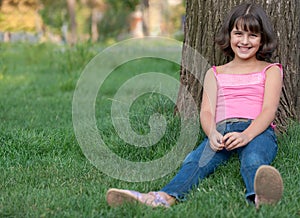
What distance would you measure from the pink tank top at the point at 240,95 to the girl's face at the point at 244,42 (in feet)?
0.41

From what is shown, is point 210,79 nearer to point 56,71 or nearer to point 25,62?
point 56,71

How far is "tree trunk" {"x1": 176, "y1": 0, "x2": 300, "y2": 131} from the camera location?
11.7 feet

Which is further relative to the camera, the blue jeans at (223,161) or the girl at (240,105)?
the girl at (240,105)

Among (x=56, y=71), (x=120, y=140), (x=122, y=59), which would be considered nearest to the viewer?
(x=120, y=140)

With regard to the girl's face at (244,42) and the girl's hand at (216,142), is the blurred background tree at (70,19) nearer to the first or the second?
the girl's face at (244,42)

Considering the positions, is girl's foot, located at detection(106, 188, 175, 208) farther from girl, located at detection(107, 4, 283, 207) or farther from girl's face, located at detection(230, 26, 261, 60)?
girl's face, located at detection(230, 26, 261, 60)

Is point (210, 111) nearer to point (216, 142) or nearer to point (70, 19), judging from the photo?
point (216, 142)

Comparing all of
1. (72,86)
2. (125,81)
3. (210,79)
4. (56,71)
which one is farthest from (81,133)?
(56,71)

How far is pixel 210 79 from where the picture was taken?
11.2 feet

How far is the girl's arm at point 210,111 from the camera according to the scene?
3.07 metres

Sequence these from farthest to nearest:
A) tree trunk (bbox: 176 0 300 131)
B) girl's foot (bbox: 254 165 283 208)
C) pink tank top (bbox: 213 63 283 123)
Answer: tree trunk (bbox: 176 0 300 131), pink tank top (bbox: 213 63 283 123), girl's foot (bbox: 254 165 283 208)

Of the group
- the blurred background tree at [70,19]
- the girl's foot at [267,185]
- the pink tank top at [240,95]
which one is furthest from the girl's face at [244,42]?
the blurred background tree at [70,19]

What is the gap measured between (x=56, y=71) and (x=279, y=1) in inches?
254

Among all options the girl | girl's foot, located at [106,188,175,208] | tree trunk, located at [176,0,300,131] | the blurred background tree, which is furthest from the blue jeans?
the blurred background tree
